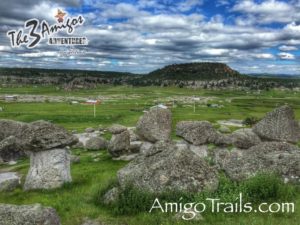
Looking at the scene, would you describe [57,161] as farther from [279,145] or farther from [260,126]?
[260,126]

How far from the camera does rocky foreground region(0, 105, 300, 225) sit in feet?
55.8

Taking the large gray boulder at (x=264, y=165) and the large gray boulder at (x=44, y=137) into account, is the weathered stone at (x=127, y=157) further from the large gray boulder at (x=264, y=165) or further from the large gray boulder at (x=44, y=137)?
the large gray boulder at (x=264, y=165)

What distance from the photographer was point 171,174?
17172 mm

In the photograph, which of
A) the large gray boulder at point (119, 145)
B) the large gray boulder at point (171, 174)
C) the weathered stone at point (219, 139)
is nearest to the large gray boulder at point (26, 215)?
the large gray boulder at point (171, 174)

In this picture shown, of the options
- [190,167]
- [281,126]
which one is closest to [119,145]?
[281,126]

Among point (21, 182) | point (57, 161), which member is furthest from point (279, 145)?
point (21, 182)

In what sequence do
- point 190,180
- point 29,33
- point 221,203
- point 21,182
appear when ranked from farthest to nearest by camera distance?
point 29,33, point 21,182, point 190,180, point 221,203

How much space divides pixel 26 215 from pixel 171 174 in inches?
282

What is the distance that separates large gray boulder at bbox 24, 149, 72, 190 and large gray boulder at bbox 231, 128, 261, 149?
16400 mm

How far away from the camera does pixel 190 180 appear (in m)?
17.0

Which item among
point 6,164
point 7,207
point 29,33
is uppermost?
point 29,33

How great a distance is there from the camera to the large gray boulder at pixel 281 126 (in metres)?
29.9

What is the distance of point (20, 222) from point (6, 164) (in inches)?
1002

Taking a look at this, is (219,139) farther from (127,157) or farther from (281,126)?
(127,157)
